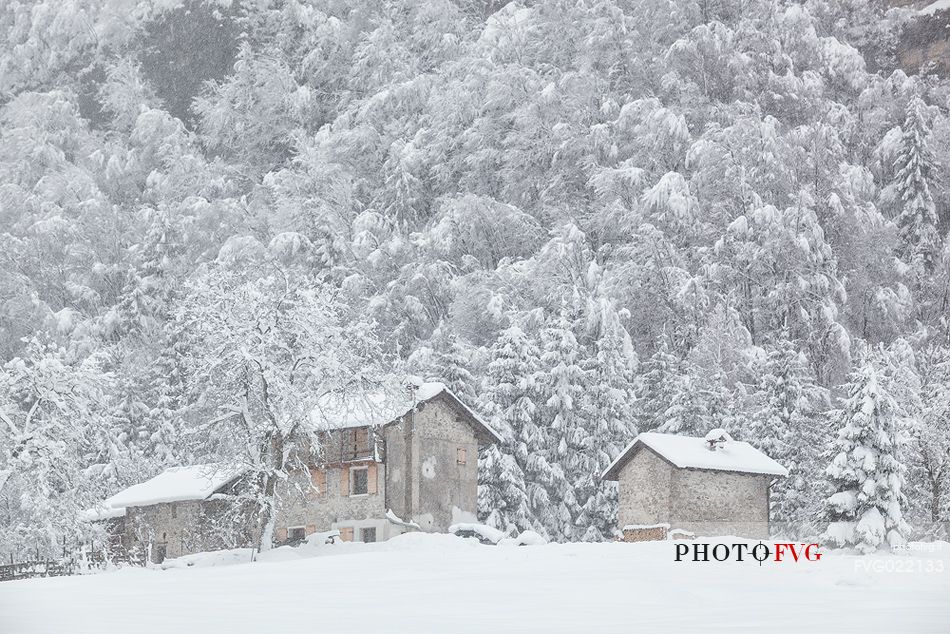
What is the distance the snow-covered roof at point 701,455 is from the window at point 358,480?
31.5ft

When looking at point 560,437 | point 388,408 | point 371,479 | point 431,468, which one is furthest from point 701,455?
point 371,479

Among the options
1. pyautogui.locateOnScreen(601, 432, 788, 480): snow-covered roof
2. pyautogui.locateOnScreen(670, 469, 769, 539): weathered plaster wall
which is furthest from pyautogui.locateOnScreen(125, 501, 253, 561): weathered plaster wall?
pyautogui.locateOnScreen(670, 469, 769, 539): weathered plaster wall

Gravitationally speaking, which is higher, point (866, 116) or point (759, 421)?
point (866, 116)

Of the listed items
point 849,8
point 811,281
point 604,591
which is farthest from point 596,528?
point 849,8

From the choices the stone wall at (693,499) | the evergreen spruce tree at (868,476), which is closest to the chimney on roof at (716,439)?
the stone wall at (693,499)

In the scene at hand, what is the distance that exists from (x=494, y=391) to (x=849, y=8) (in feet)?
129

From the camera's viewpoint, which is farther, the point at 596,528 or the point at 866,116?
the point at 866,116

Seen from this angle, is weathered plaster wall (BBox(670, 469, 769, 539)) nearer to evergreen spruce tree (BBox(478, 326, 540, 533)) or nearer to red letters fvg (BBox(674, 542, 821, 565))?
evergreen spruce tree (BBox(478, 326, 540, 533))

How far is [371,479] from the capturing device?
46938 millimetres

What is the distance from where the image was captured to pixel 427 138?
76312mm

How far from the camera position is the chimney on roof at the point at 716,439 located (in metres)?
43.6

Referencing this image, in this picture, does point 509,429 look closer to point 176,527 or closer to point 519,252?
point 176,527

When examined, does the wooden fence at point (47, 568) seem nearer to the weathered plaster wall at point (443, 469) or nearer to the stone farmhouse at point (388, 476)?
the stone farmhouse at point (388, 476)

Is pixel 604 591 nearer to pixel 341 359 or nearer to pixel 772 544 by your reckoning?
pixel 772 544
